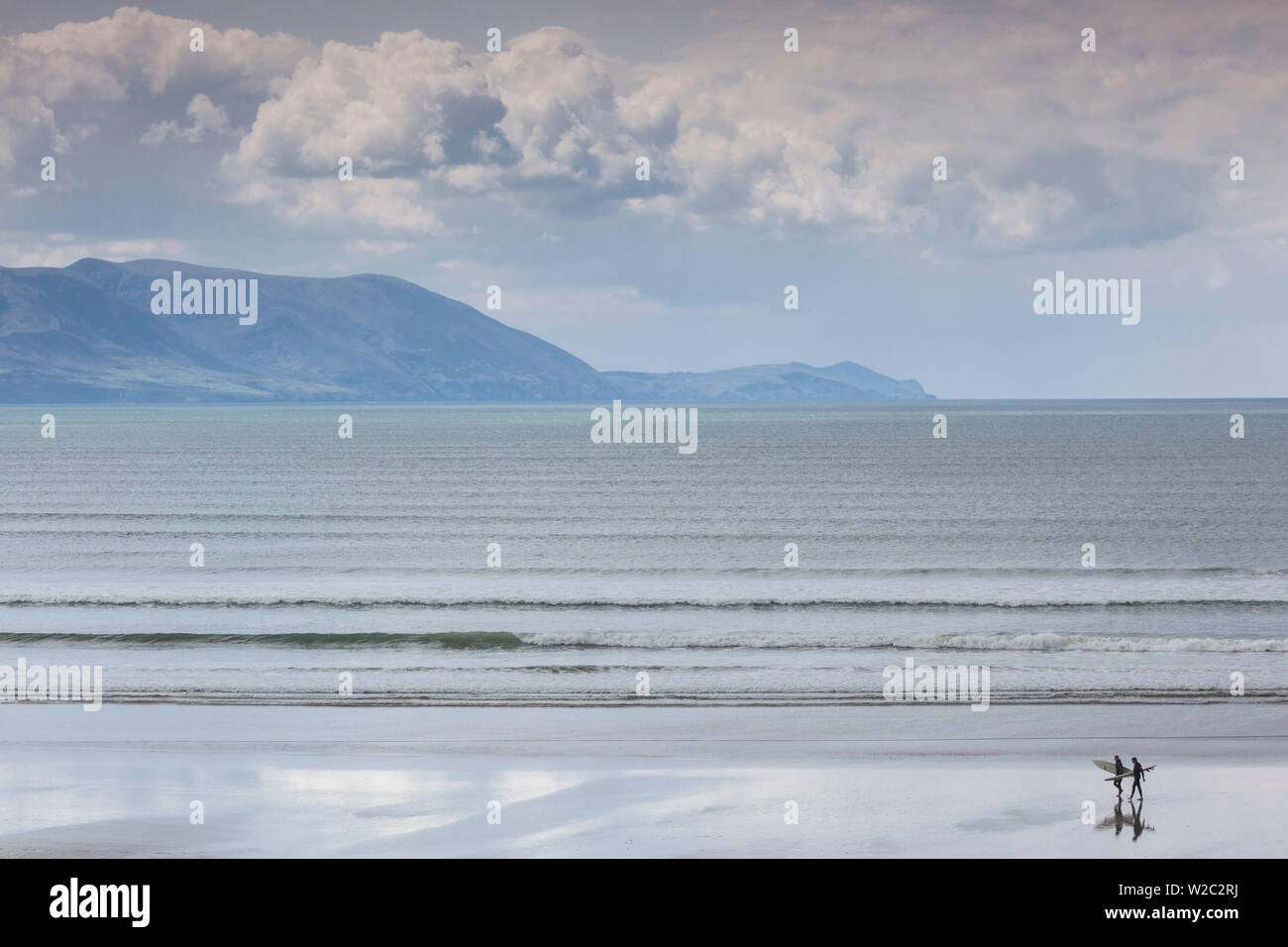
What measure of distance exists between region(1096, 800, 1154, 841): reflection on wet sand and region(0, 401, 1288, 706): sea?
675 cm

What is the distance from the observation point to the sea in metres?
23.8

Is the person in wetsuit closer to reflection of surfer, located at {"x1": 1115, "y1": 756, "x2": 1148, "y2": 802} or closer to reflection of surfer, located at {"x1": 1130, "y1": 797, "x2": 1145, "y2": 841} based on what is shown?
reflection of surfer, located at {"x1": 1115, "y1": 756, "x2": 1148, "y2": 802}

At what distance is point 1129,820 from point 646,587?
21946 mm

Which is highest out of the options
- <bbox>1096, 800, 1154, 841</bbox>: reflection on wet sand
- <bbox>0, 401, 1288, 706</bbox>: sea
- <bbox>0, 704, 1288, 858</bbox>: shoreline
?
<bbox>0, 401, 1288, 706</bbox>: sea

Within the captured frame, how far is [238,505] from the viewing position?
61.8 metres

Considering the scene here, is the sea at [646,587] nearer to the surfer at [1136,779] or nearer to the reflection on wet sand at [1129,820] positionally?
the surfer at [1136,779]

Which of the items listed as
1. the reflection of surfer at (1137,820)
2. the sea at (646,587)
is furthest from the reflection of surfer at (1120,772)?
the sea at (646,587)

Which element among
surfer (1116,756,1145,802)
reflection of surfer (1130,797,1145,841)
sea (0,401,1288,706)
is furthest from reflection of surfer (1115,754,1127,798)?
sea (0,401,1288,706)

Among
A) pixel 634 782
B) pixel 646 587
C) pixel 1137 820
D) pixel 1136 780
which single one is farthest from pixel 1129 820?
pixel 646 587

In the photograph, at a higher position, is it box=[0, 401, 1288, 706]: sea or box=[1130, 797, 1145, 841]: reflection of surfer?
box=[0, 401, 1288, 706]: sea

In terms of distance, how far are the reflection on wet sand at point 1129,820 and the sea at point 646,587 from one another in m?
6.75
